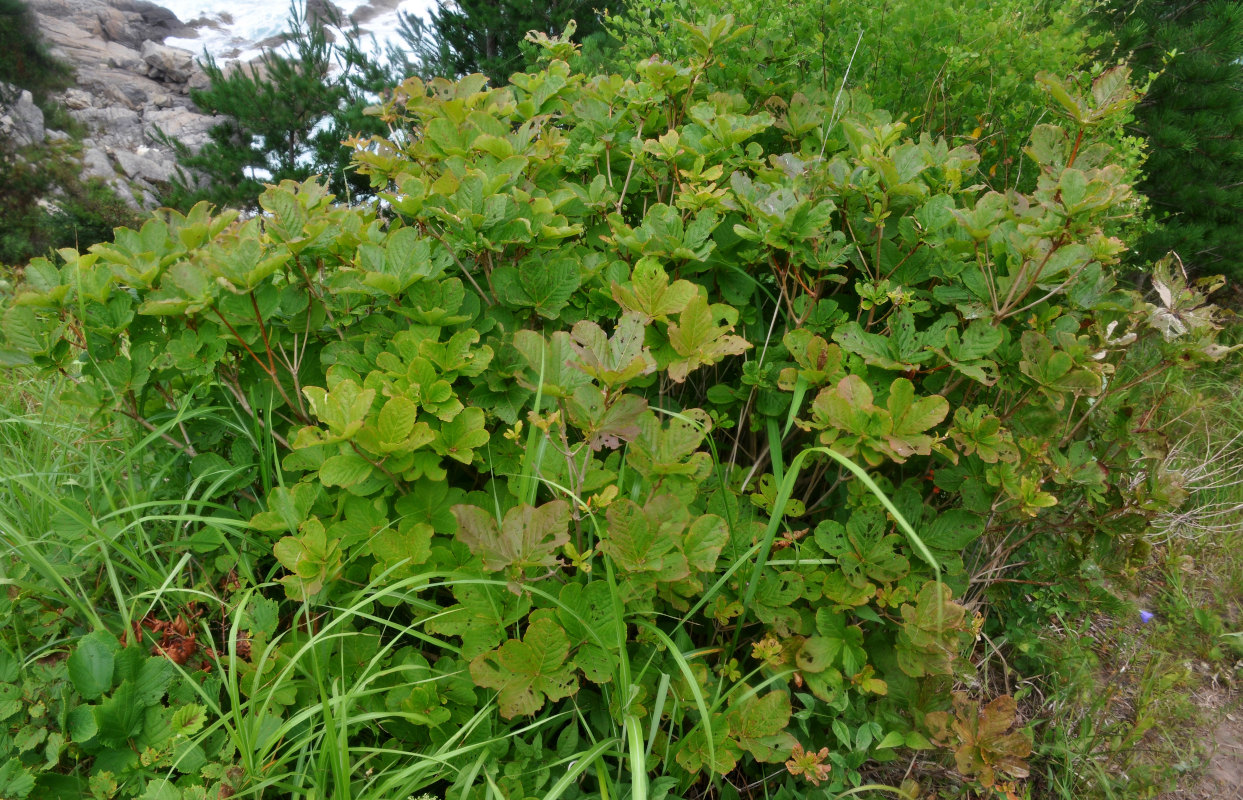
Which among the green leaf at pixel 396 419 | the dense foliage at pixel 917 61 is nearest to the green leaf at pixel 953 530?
the green leaf at pixel 396 419

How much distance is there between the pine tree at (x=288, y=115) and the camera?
7.24 metres

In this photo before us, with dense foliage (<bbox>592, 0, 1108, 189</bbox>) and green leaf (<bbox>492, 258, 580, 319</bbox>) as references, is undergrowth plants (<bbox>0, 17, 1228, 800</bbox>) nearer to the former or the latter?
green leaf (<bbox>492, 258, 580, 319</bbox>)

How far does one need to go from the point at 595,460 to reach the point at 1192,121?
5174mm

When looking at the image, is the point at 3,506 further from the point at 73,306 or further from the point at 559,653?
the point at 559,653

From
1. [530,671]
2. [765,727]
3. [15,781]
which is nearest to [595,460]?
[530,671]

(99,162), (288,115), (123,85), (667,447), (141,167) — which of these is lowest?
(141,167)

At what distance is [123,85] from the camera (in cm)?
2253

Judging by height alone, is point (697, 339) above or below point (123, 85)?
above

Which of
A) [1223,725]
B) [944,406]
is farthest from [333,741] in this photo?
[1223,725]

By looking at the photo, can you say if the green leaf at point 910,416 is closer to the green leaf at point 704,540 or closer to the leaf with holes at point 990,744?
the green leaf at point 704,540

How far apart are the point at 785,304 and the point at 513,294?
2.45 ft

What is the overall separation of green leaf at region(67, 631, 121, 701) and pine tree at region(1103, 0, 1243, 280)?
5365 millimetres

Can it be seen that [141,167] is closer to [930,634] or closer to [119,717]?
[119,717]

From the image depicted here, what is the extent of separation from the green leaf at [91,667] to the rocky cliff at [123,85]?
17.5 m
